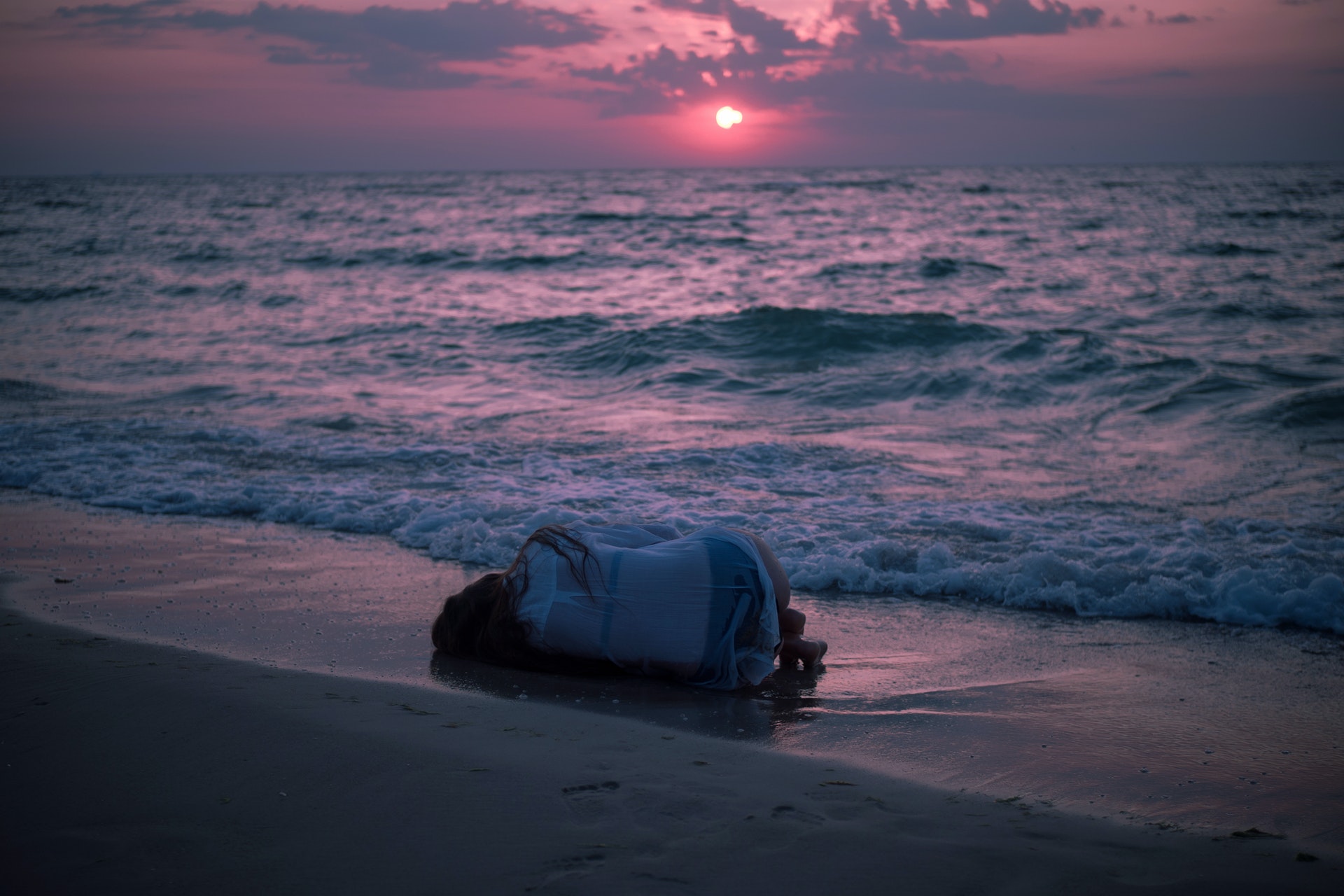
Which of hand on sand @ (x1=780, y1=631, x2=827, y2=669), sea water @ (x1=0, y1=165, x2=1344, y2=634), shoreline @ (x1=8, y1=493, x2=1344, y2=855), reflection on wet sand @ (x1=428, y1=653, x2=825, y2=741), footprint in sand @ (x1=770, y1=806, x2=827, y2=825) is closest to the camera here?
footprint in sand @ (x1=770, y1=806, x2=827, y2=825)

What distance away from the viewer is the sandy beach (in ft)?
6.73

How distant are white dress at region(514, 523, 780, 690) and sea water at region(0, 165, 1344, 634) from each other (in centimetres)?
149

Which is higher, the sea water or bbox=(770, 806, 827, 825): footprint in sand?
the sea water

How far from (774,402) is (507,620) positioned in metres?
6.54

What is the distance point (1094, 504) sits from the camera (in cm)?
566

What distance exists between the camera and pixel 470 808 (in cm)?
232

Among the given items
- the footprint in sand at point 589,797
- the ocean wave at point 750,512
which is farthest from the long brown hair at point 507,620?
the ocean wave at point 750,512

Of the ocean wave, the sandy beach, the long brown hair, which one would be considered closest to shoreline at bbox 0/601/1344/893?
the sandy beach

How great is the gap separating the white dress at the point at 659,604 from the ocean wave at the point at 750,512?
1517 millimetres

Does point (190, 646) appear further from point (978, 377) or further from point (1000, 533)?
point (978, 377)

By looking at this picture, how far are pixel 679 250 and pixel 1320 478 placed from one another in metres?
18.3

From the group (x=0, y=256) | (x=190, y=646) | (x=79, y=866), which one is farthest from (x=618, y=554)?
(x=0, y=256)

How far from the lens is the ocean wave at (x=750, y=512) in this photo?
432cm

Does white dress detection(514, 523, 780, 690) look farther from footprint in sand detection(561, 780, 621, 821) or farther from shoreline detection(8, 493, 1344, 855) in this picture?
footprint in sand detection(561, 780, 621, 821)
